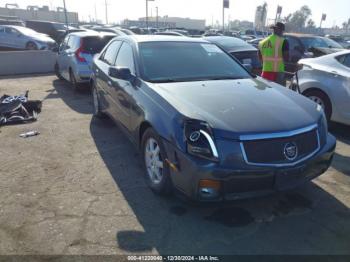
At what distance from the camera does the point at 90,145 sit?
5.30m

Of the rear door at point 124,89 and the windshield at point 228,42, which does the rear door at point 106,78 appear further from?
the windshield at point 228,42

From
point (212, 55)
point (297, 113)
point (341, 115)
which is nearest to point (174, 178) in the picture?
point (297, 113)

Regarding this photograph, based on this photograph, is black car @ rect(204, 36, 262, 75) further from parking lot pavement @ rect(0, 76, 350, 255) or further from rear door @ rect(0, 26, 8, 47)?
rear door @ rect(0, 26, 8, 47)

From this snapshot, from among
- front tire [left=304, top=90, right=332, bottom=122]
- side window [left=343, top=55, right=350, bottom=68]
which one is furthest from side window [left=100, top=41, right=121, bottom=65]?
side window [left=343, top=55, right=350, bottom=68]

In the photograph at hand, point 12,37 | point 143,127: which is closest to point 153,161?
point 143,127

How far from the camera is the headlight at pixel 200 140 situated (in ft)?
9.59

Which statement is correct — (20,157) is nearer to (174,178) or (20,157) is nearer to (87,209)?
(87,209)

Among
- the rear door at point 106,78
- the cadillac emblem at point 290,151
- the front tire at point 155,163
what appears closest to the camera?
the cadillac emblem at point 290,151

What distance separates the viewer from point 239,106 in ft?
11.1

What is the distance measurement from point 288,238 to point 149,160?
1639 millimetres

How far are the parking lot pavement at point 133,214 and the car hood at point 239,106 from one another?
2.42 feet

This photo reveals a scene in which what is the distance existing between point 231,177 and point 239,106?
0.83 meters

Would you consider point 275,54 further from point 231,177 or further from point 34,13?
point 34,13

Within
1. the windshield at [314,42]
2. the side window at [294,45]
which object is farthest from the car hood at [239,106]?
the windshield at [314,42]
